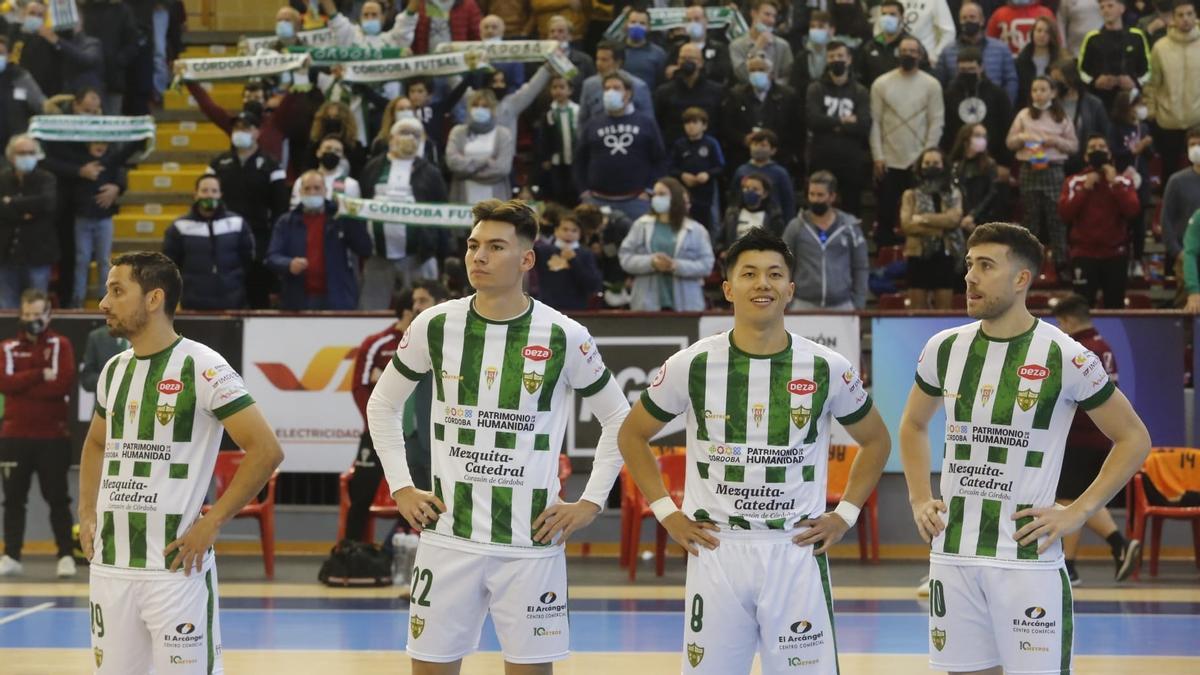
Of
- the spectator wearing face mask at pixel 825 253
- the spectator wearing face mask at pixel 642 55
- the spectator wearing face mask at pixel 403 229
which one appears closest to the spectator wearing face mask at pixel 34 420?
the spectator wearing face mask at pixel 403 229

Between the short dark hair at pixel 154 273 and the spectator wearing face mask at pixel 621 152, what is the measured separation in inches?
396

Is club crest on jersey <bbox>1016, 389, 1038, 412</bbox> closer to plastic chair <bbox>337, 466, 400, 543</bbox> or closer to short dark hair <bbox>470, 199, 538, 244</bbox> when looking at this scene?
short dark hair <bbox>470, 199, 538, 244</bbox>

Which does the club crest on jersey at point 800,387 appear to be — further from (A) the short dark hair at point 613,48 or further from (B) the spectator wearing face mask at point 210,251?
(A) the short dark hair at point 613,48

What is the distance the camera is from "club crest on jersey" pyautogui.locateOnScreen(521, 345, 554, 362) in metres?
6.68

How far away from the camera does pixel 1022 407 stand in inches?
256

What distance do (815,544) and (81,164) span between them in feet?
41.5

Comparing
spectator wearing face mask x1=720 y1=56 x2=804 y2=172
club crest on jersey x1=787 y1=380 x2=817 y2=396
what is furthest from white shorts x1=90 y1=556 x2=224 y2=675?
spectator wearing face mask x1=720 y1=56 x2=804 y2=172

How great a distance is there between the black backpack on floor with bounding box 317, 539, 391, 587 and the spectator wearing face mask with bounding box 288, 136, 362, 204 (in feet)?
13.6

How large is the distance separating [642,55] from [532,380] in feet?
39.1

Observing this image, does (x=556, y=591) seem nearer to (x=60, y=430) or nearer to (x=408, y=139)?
(x=60, y=430)

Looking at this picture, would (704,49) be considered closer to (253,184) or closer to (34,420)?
(253,184)

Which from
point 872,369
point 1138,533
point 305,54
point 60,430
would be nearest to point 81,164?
point 305,54

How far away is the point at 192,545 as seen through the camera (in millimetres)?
6398

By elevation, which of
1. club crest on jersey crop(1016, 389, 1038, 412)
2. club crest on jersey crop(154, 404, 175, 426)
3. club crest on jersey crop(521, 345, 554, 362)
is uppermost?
club crest on jersey crop(521, 345, 554, 362)
